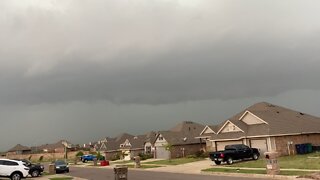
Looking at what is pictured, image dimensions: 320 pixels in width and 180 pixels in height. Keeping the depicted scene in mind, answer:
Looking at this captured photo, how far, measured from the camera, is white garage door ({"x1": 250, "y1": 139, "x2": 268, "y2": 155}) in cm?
4884

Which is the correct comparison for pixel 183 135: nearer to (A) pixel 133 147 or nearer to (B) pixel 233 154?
(A) pixel 133 147

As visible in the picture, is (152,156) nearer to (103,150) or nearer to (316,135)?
(103,150)

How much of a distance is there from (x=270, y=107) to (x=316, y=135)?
12490mm

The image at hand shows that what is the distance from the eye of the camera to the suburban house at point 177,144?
69.3 m

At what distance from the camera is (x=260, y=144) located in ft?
162

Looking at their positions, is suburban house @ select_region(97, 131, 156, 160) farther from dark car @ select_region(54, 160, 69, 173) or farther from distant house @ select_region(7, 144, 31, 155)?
distant house @ select_region(7, 144, 31, 155)

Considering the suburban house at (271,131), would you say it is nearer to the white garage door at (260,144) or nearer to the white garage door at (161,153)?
the white garage door at (260,144)

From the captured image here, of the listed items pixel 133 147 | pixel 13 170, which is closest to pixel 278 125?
pixel 13 170

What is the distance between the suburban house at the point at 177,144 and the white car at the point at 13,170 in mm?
32777

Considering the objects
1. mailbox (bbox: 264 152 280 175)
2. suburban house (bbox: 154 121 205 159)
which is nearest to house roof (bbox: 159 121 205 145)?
suburban house (bbox: 154 121 205 159)

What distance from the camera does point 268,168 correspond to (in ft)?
94.7

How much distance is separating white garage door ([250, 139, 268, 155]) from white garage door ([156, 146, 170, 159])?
21531 mm

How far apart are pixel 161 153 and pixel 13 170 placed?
38866 millimetres

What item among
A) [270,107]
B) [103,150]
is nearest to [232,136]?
[270,107]
